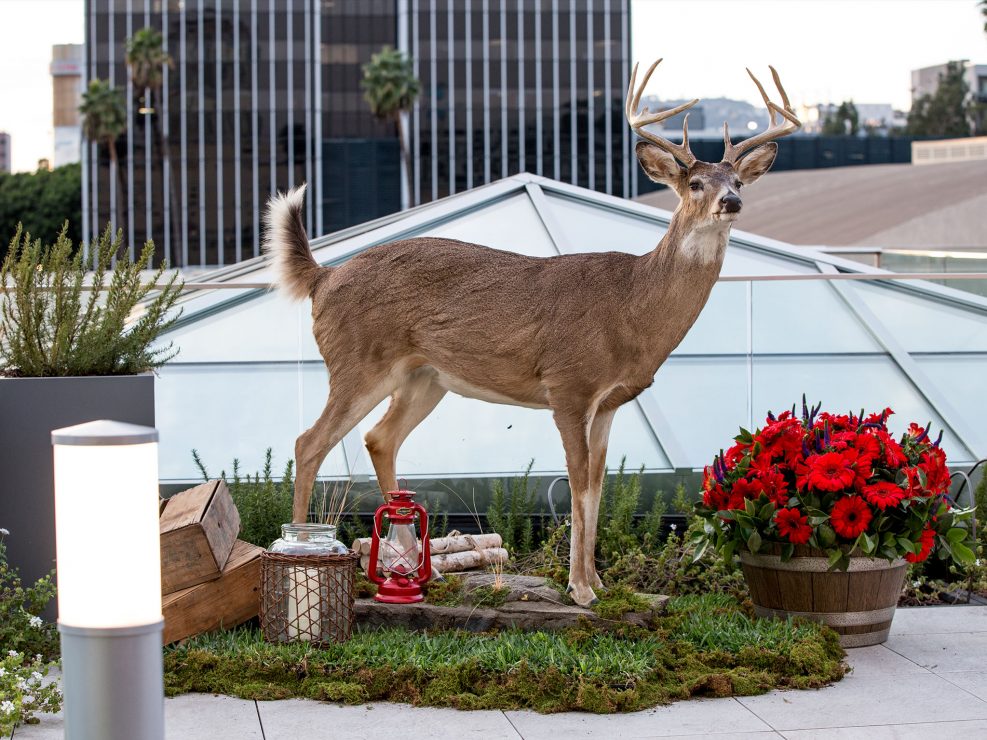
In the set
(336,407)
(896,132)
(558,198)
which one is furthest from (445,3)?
(336,407)

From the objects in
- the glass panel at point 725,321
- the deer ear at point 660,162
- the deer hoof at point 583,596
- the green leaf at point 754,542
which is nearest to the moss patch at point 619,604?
the deer hoof at point 583,596

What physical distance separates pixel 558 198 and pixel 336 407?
651 cm

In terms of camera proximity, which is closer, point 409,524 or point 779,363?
point 409,524

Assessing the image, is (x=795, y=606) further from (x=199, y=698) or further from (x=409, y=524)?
(x=199, y=698)

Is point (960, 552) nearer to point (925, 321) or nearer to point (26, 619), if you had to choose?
point (925, 321)

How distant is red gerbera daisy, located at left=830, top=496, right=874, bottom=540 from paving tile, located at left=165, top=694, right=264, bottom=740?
9.13 feet

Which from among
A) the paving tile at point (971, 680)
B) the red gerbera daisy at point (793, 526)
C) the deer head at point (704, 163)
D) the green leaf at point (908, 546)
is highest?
the deer head at point (704, 163)

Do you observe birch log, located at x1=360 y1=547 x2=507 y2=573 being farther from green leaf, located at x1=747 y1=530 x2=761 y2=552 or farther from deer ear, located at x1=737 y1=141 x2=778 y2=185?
deer ear, located at x1=737 y1=141 x2=778 y2=185

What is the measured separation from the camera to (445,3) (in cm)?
7075

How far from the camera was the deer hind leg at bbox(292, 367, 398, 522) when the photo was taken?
6.43 metres

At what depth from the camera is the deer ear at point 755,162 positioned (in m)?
6.11

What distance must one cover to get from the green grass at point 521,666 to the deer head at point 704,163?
1.97 metres

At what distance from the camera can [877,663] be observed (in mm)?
5777

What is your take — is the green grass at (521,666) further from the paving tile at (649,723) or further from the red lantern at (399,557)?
the red lantern at (399,557)
